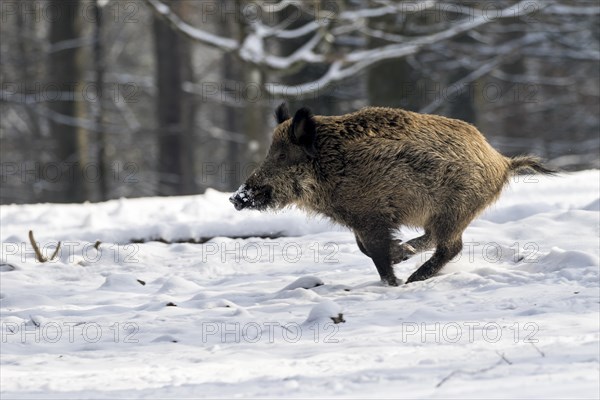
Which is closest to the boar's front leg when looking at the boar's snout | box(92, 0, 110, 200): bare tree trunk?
the boar's snout

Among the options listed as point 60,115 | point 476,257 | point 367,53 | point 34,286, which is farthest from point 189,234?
point 60,115

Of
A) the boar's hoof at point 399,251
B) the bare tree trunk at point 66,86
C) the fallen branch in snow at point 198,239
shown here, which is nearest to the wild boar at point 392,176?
the boar's hoof at point 399,251

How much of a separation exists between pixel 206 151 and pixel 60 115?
15.5 meters

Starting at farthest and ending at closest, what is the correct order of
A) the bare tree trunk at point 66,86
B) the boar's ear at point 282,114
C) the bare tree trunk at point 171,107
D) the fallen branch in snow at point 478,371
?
1. the bare tree trunk at point 171,107
2. the bare tree trunk at point 66,86
3. the boar's ear at point 282,114
4. the fallen branch in snow at point 478,371

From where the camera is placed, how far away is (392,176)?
6488 mm

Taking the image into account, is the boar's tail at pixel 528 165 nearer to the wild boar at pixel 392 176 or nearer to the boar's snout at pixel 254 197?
the wild boar at pixel 392 176

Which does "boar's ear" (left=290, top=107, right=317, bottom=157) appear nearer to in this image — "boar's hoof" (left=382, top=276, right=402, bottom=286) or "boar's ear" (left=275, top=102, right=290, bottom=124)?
"boar's ear" (left=275, top=102, right=290, bottom=124)

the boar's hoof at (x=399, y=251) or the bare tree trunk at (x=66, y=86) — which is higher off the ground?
the bare tree trunk at (x=66, y=86)

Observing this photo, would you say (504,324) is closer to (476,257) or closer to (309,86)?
(476,257)

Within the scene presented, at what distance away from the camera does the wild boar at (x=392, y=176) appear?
646 centimetres

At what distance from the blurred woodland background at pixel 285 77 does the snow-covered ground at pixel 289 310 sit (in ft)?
17.5

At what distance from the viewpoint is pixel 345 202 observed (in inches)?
263

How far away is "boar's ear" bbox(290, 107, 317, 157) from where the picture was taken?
672cm

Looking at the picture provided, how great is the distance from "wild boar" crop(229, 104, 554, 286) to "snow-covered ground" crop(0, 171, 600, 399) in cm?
32
